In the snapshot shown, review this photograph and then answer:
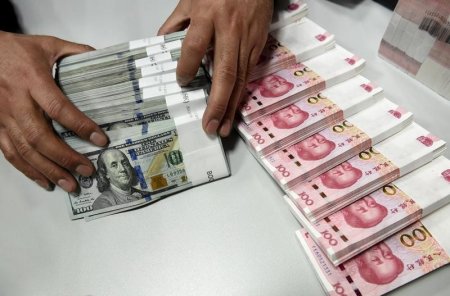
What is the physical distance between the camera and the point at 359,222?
0.60m

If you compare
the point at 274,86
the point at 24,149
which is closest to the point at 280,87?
the point at 274,86

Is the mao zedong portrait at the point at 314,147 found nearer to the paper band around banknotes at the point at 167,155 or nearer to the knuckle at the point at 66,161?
the paper band around banknotes at the point at 167,155

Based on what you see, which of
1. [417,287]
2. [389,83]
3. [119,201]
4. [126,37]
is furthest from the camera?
[126,37]

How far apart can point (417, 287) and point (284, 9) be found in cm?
62

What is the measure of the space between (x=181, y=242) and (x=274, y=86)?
0.34 m

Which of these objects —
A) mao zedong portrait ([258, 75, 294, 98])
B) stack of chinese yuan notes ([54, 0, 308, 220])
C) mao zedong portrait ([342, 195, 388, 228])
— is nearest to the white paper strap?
stack of chinese yuan notes ([54, 0, 308, 220])

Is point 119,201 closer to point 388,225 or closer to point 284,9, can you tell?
point 388,225

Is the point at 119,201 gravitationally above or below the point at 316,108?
below

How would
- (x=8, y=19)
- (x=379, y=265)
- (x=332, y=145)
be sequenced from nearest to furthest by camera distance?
(x=379, y=265) < (x=332, y=145) < (x=8, y=19)

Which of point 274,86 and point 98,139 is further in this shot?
point 274,86

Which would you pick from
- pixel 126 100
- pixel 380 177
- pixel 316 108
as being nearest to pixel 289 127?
pixel 316 108

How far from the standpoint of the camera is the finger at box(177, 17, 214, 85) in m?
0.64

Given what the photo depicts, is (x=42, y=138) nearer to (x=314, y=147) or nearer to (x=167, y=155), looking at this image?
(x=167, y=155)

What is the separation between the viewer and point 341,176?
65 centimetres
